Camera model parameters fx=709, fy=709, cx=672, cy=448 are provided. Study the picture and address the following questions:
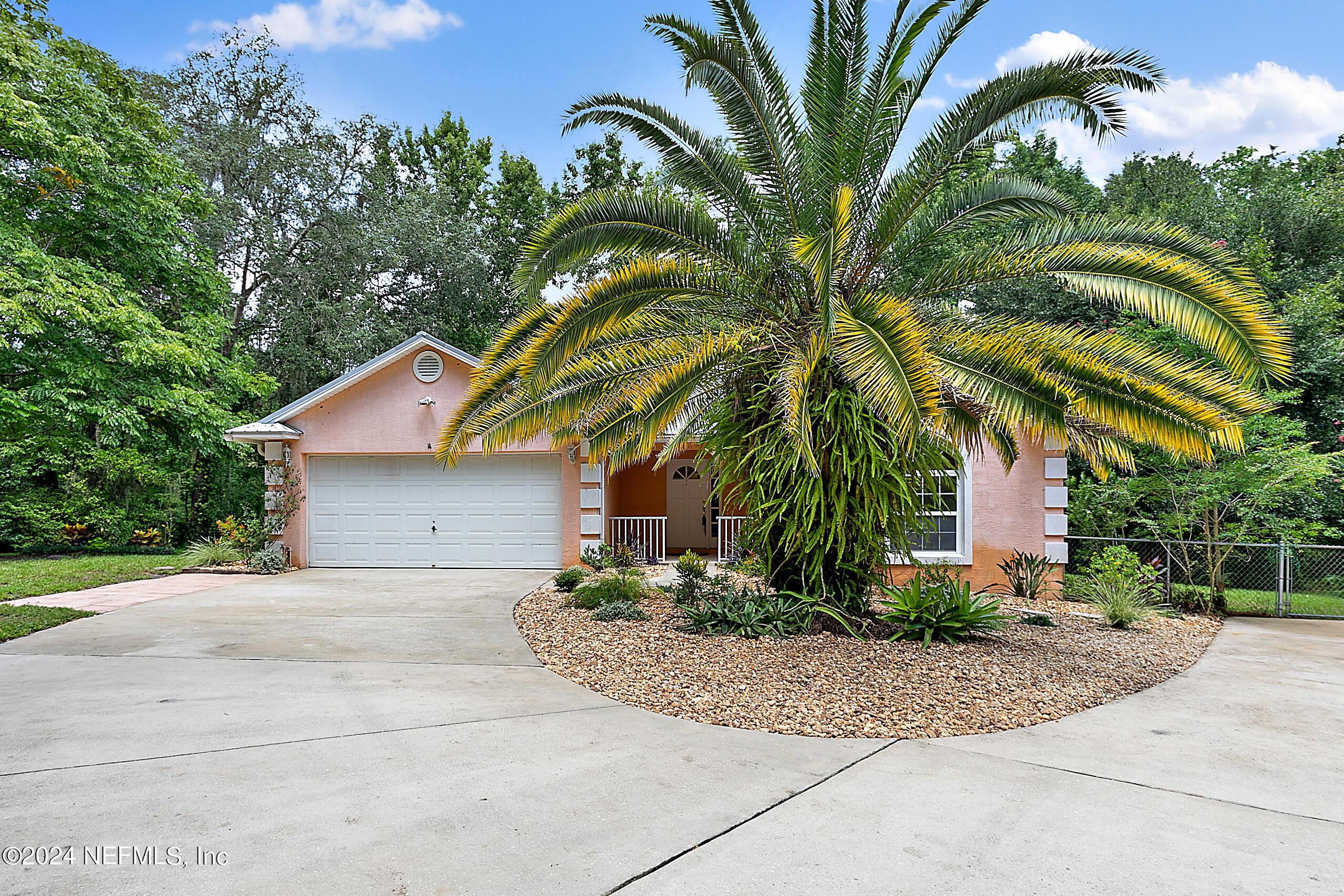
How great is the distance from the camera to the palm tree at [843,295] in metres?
5.66

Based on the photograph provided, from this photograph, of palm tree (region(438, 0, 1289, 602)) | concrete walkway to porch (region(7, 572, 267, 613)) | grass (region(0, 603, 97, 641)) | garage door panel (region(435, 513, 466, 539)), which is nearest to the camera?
palm tree (region(438, 0, 1289, 602))

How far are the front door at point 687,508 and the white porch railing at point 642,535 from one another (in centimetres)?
72

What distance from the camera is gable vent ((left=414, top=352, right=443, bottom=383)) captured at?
13.2 m

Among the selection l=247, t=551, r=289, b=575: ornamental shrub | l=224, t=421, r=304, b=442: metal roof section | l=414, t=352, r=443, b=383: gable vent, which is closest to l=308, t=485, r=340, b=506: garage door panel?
l=224, t=421, r=304, b=442: metal roof section

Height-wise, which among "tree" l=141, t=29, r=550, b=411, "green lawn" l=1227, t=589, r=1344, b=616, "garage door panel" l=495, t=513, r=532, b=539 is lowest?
"green lawn" l=1227, t=589, r=1344, b=616

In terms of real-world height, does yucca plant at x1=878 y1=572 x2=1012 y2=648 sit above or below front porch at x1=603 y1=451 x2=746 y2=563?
below

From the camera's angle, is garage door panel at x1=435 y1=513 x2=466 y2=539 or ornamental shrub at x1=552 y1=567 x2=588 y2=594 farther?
garage door panel at x1=435 y1=513 x2=466 y2=539

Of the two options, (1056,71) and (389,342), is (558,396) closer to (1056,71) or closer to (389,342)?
(1056,71)

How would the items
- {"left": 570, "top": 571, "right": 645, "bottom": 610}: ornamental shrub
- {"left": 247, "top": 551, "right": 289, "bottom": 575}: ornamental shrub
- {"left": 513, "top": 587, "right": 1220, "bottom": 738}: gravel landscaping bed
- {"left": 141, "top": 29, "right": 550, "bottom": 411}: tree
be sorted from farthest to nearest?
1. {"left": 141, "top": 29, "right": 550, "bottom": 411}: tree
2. {"left": 247, "top": 551, "right": 289, "bottom": 575}: ornamental shrub
3. {"left": 570, "top": 571, "right": 645, "bottom": 610}: ornamental shrub
4. {"left": 513, "top": 587, "right": 1220, "bottom": 738}: gravel landscaping bed

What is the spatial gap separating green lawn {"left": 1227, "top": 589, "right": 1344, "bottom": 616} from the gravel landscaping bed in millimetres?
3532

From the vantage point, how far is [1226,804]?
371 cm

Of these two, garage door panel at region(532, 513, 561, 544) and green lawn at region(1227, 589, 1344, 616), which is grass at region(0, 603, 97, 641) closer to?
garage door panel at region(532, 513, 561, 544)

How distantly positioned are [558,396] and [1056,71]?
17.6 feet

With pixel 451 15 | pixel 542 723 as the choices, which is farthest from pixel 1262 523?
pixel 451 15
